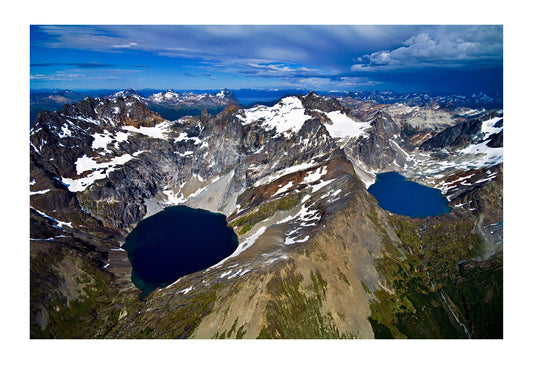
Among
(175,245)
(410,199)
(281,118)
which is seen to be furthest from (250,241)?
(410,199)

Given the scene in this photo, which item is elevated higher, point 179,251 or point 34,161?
point 34,161

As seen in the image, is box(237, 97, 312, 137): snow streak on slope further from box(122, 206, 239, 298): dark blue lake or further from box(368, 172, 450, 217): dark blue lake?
box(122, 206, 239, 298): dark blue lake

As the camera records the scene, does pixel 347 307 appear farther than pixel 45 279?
No

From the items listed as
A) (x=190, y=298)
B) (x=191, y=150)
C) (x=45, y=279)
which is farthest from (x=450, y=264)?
(x=191, y=150)

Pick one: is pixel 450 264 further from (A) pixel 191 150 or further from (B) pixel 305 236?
(A) pixel 191 150

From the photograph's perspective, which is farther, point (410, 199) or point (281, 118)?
point (281, 118)

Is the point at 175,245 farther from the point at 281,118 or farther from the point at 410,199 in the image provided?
the point at 410,199
